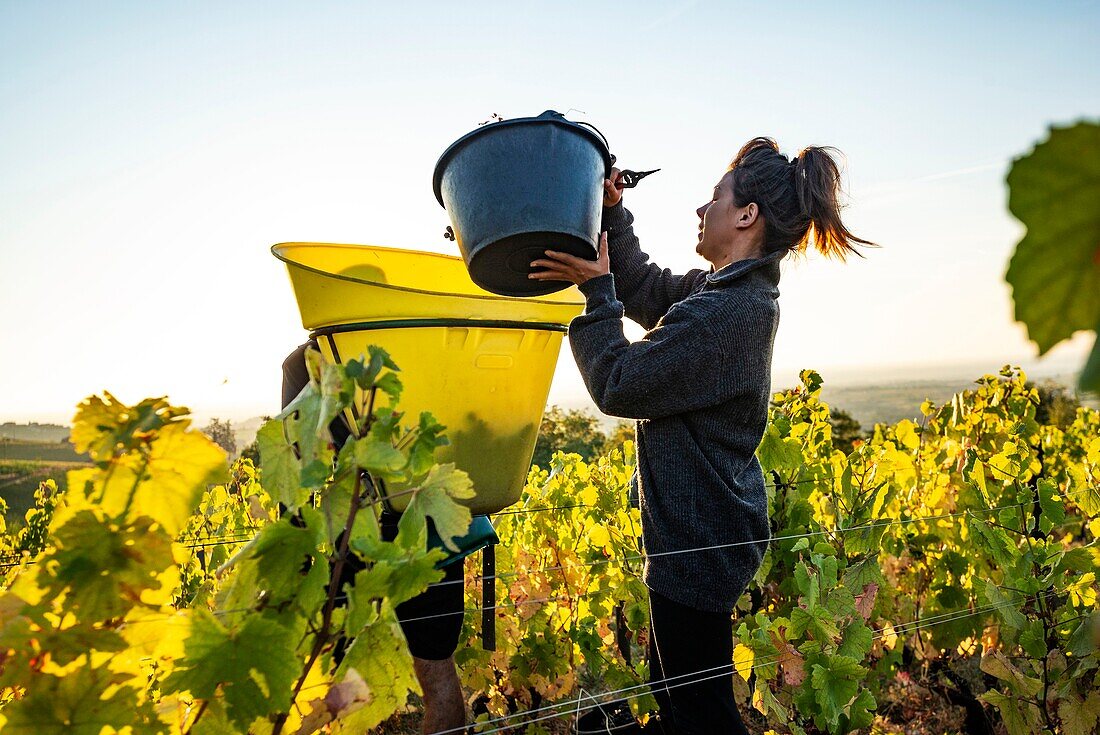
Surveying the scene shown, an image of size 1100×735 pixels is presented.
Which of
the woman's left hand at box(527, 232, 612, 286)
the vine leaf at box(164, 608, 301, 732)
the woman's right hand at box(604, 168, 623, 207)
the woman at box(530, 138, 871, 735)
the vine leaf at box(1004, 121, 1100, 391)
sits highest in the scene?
the woman's right hand at box(604, 168, 623, 207)

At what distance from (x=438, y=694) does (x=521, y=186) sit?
1445 mm

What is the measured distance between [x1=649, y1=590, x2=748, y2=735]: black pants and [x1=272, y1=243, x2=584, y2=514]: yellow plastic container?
1.67ft

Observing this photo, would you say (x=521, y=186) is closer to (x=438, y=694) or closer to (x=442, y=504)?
(x=442, y=504)

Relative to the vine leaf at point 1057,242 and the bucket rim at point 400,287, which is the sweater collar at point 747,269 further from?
the vine leaf at point 1057,242

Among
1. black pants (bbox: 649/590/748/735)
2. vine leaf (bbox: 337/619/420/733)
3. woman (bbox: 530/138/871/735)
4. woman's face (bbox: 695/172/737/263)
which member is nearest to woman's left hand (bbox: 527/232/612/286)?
woman (bbox: 530/138/871/735)

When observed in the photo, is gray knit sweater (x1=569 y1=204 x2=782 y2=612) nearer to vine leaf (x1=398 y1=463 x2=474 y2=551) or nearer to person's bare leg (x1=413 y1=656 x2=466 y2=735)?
person's bare leg (x1=413 y1=656 x2=466 y2=735)

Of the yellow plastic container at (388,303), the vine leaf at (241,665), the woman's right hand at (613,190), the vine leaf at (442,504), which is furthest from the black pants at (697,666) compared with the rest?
→ the vine leaf at (241,665)

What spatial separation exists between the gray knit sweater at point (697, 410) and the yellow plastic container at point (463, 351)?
5.6 inches

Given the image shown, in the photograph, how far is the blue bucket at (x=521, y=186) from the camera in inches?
60.1

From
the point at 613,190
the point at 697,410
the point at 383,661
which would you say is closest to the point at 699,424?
the point at 697,410

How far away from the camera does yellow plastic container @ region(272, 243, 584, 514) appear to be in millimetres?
1588

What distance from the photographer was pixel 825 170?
2025 millimetres

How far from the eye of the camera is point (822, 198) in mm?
2006

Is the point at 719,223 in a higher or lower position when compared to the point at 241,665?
higher
